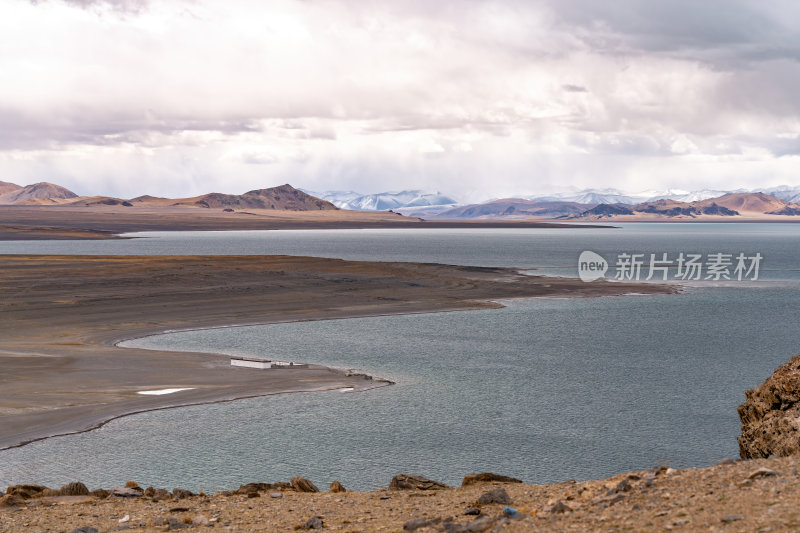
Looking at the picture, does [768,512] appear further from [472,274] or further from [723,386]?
[472,274]

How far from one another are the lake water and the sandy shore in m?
2.97

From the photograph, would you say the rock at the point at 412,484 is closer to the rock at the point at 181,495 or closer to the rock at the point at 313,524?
the rock at the point at 313,524

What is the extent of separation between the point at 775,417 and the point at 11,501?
57.0 feet

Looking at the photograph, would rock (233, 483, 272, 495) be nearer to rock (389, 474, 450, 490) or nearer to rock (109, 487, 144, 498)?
rock (109, 487, 144, 498)

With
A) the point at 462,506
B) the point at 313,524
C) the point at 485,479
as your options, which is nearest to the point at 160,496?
the point at 313,524

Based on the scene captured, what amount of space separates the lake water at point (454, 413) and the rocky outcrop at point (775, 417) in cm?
879

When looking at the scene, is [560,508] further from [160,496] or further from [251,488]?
[160,496]

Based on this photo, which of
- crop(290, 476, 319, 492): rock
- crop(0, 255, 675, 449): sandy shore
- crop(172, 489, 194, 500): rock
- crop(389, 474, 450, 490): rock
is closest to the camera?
crop(172, 489, 194, 500): rock

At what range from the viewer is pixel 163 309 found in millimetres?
69438

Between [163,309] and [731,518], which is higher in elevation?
[731,518]

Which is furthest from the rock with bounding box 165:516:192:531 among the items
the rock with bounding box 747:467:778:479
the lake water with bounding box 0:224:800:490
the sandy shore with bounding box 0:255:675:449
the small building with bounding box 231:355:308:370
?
the small building with bounding box 231:355:308:370

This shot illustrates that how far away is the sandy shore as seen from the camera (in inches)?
1421

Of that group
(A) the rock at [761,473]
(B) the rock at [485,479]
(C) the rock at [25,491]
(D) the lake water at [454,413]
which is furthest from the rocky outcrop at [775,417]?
(C) the rock at [25,491]

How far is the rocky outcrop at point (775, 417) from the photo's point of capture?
54.4ft
